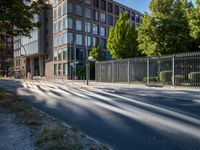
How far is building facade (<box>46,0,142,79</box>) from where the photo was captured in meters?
54.3

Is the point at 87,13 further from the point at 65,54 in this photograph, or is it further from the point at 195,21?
the point at 195,21

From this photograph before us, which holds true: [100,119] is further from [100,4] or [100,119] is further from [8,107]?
[100,4]

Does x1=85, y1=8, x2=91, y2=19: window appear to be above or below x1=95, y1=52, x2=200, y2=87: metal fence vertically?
above

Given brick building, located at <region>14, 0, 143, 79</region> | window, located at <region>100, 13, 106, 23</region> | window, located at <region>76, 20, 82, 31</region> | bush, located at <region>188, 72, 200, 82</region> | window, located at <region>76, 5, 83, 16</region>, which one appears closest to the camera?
bush, located at <region>188, 72, 200, 82</region>

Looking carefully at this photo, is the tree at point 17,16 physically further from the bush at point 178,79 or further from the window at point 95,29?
the window at point 95,29

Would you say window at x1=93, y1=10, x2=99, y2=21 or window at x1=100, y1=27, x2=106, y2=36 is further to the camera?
window at x1=100, y1=27, x2=106, y2=36

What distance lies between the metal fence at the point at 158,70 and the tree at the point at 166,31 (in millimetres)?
2386

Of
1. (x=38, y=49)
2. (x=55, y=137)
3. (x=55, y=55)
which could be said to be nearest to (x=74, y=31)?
(x=55, y=55)

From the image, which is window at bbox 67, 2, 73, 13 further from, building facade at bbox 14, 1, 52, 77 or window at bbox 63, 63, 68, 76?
window at bbox 63, 63, 68, 76

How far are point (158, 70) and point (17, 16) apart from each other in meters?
→ 15.0

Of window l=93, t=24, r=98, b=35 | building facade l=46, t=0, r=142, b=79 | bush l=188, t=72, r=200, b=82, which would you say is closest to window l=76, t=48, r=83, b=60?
building facade l=46, t=0, r=142, b=79

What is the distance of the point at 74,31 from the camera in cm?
5544

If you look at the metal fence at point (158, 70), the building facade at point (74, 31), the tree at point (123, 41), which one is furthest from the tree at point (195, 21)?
the building facade at point (74, 31)

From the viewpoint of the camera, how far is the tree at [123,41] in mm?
34969
